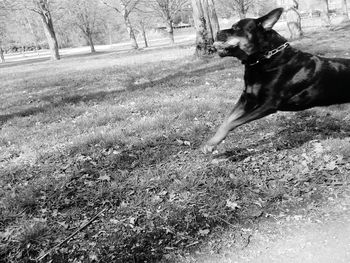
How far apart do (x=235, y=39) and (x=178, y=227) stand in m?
2.46

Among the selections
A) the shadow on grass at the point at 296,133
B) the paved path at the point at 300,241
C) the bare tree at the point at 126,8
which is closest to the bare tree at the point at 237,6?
the bare tree at the point at 126,8

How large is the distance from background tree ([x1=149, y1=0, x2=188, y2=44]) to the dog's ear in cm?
→ 4030

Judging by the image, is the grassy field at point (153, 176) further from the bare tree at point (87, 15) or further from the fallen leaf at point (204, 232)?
the bare tree at point (87, 15)

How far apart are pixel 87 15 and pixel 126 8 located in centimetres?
1299

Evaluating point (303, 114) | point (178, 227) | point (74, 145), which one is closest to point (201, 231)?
point (178, 227)

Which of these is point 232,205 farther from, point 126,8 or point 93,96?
point 126,8

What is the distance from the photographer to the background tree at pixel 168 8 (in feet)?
144

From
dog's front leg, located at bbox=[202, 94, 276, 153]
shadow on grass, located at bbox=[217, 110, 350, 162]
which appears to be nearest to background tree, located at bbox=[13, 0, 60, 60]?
shadow on grass, located at bbox=[217, 110, 350, 162]

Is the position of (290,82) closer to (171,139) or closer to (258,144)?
(258,144)

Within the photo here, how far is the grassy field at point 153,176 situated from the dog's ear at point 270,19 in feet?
5.81

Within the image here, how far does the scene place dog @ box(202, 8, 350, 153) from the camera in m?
4.57

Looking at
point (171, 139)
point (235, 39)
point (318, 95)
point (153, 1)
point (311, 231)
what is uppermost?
point (153, 1)

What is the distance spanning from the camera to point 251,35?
185 inches

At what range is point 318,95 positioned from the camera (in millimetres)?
4730
